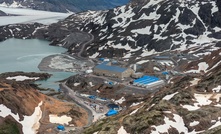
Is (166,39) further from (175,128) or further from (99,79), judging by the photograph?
(175,128)

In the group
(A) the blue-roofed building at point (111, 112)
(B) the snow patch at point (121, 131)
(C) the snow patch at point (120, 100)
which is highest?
(B) the snow patch at point (121, 131)

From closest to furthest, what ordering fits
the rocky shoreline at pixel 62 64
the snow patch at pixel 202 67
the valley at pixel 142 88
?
the valley at pixel 142 88, the snow patch at pixel 202 67, the rocky shoreline at pixel 62 64

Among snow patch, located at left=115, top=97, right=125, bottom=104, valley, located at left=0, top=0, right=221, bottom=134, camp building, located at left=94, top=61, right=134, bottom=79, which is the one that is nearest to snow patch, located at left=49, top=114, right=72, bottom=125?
valley, located at left=0, top=0, right=221, bottom=134

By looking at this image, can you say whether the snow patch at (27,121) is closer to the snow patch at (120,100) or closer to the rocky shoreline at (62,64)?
the snow patch at (120,100)

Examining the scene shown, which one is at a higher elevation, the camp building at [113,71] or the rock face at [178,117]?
the rock face at [178,117]

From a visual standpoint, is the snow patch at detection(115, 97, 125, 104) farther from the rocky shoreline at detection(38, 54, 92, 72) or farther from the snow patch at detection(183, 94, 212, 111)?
the rocky shoreline at detection(38, 54, 92, 72)

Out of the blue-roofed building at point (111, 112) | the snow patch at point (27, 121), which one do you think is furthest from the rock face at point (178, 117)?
the blue-roofed building at point (111, 112)

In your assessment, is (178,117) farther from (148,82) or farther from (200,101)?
(148,82)

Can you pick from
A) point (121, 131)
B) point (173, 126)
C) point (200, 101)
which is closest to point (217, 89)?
point (200, 101)

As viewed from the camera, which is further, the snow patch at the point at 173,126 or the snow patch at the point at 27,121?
the snow patch at the point at 27,121

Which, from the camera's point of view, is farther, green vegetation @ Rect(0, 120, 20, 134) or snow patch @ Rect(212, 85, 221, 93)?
green vegetation @ Rect(0, 120, 20, 134)

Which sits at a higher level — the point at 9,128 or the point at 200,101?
the point at 200,101
